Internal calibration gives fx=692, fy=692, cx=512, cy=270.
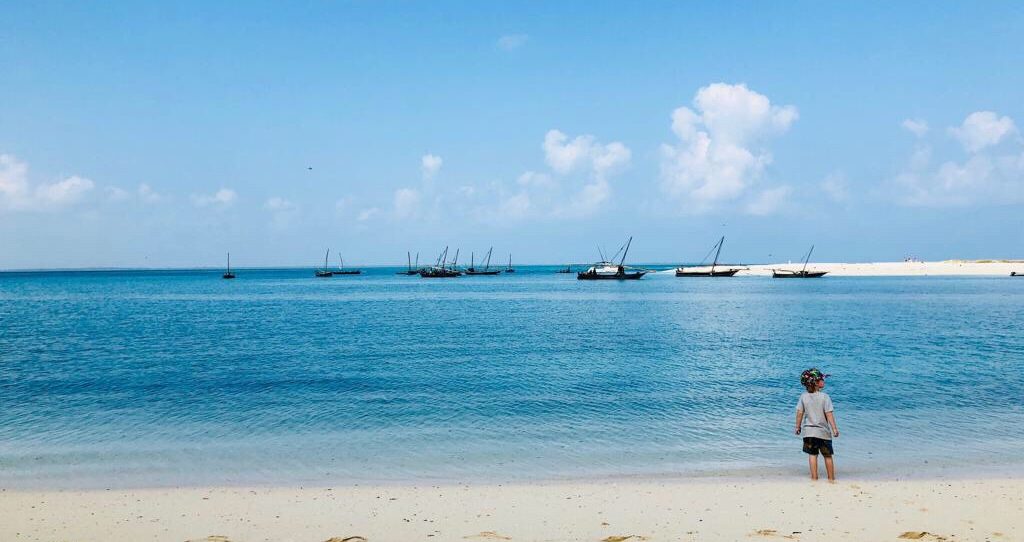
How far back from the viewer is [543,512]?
1113 cm

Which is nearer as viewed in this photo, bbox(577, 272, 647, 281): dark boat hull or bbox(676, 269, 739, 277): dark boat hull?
bbox(577, 272, 647, 281): dark boat hull

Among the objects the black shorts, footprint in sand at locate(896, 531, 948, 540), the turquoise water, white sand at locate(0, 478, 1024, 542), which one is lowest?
the turquoise water

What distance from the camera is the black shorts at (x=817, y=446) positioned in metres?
12.7

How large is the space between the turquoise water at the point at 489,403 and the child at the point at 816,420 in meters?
1.43

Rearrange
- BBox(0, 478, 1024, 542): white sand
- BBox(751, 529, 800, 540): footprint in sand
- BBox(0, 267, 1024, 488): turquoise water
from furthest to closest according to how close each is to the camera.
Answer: BBox(0, 267, 1024, 488): turquoise water < BBox(0, 478, 1024, 542): white sand < BBox(751, 529, 800, 540): footprint in sand

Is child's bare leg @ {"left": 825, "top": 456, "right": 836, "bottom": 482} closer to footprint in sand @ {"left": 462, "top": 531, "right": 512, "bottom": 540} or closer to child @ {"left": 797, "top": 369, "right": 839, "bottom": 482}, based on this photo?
child @ {"left": 797, "top": 369, "right": 839, "bottom": 482}

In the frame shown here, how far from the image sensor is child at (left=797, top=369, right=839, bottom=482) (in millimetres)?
12586

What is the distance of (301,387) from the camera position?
24672mm

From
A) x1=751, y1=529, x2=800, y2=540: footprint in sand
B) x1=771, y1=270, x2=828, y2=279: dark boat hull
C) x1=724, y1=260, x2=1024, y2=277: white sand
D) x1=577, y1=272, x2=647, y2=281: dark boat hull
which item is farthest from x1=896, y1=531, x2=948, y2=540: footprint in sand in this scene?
x1=724, y1=260, x2=1024, y2=277: white sand

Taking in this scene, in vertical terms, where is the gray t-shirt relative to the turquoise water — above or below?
above

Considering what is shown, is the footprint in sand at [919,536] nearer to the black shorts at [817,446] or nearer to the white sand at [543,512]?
the white sand at [543,512]

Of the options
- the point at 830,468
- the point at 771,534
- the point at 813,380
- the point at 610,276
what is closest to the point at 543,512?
the point at 771,534

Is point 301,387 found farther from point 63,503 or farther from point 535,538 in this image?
point 535,538

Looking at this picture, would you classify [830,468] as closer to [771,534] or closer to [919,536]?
[919,536]
